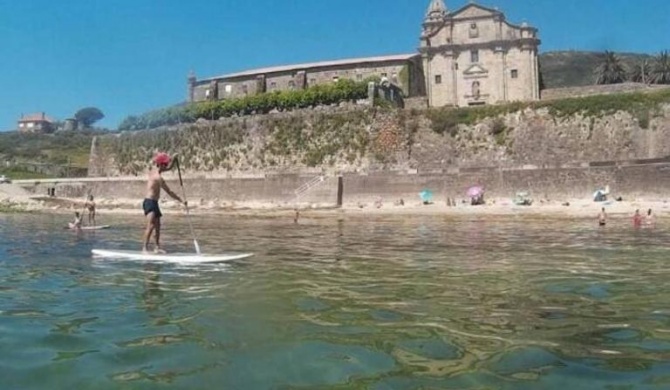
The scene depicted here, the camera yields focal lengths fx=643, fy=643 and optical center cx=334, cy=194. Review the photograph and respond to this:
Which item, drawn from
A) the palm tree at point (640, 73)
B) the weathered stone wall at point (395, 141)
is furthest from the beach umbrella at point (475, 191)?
the palm tree at point (640, 73)

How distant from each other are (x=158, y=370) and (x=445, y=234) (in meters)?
18.3

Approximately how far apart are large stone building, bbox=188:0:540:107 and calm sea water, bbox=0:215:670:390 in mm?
49940

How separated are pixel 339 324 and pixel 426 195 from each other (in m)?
35.5

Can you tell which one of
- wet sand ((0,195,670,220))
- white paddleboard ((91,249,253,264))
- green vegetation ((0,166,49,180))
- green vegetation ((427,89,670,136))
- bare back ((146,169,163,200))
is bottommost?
white paddleboard ((91,249,253,264))

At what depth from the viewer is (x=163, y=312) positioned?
751 centimetres

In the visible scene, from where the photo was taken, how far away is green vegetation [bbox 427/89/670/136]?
1850 inches

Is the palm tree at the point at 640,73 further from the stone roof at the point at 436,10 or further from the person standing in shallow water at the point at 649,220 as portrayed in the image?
the person standing in shallow water at the point at 649,220

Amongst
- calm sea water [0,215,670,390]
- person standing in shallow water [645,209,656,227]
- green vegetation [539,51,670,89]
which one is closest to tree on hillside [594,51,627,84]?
green vegetation [539,51,670,89]

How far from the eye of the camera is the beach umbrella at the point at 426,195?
137ft

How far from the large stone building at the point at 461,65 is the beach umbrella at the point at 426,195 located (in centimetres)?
2156

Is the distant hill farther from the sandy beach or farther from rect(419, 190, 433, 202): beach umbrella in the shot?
the sandy beach

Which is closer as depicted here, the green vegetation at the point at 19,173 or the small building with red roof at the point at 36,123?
the green vegetation at the point at 19,173

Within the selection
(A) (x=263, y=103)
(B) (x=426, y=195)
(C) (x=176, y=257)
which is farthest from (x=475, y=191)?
(C) (x=176, y=257)

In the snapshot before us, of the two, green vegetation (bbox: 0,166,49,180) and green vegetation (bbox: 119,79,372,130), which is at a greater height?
green vegetation (bbox: 119,79,372,130)
